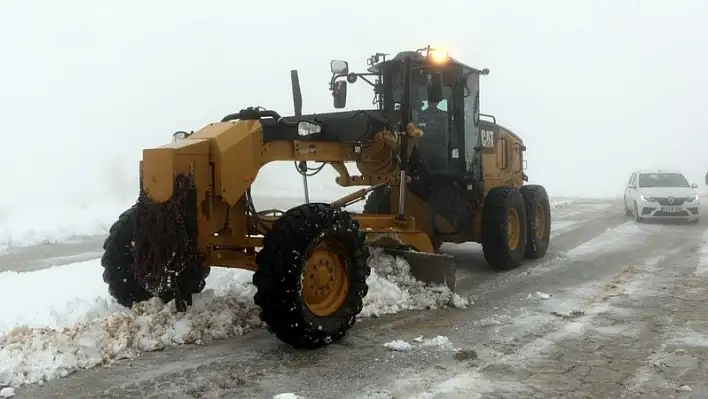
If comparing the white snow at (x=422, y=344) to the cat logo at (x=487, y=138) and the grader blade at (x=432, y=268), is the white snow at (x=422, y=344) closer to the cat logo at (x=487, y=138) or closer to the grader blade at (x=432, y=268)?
the grader blade at (x=432, y=268)

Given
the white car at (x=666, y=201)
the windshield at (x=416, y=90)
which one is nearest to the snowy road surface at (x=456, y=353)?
the windshield at (x=416, y=90)

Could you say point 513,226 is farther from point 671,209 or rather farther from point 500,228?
point 671,209

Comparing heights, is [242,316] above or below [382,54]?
below

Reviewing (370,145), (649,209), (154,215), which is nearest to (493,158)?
(370,145)

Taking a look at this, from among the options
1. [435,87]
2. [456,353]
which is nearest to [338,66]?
[435,87]

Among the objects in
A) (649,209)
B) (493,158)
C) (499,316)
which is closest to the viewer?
(499,316)

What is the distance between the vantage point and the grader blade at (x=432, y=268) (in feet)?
22.6

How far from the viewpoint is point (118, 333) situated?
16.3 ft

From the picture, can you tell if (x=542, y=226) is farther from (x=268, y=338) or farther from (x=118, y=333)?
(x=118, y=333)

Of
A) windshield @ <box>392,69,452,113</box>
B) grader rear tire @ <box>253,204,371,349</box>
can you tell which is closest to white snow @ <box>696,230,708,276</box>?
windshield @ <box>392,69,452,113</box>

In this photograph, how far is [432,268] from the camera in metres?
→ 6.93

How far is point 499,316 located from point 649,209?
11.4 m

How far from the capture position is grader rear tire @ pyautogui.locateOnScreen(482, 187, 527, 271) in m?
8.67

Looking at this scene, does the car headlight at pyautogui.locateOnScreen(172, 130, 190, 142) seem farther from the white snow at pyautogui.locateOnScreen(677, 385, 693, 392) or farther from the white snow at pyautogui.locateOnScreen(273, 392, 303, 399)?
the white snow at pyautogui.locateOnScreen(677, 385, 693, 392)
